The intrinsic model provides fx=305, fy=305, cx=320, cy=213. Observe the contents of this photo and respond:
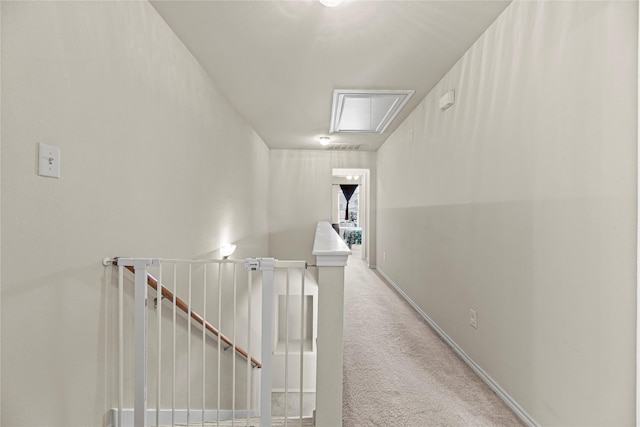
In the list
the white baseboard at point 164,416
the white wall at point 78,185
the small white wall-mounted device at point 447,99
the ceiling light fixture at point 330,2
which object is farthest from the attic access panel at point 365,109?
the white baseboard at point 164,416

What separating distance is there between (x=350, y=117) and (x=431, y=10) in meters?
2.20

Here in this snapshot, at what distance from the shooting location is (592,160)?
129 cm

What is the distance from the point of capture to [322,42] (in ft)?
7.66

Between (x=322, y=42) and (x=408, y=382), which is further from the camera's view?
(x=322, y=42)

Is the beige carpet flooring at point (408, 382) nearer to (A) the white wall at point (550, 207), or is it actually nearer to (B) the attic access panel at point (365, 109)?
(A) the white wall at point (550, 207)

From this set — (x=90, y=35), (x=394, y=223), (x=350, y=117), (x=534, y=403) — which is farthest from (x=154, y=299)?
(x=394, y=223)

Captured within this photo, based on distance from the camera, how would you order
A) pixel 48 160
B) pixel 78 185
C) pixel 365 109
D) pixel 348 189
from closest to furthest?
pixel 48 160
pixel 78 185
pixel 365 109
pixel 348 189

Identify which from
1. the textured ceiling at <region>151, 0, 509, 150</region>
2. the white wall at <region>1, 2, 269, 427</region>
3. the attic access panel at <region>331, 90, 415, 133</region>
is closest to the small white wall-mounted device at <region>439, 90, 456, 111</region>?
the textured ceiling at <region>151, 0, 509, 150</region>

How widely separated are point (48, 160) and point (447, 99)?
9.02ft

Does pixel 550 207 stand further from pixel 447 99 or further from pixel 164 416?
pixel 164 416

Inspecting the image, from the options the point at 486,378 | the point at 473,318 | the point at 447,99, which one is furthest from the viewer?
the point at 447,99

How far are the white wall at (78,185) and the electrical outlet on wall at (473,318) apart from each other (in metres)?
2.23

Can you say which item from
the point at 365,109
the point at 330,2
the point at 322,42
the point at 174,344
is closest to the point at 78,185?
the point at 174,344

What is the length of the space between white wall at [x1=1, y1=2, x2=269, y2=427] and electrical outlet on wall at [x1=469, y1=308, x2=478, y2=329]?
2.23m
